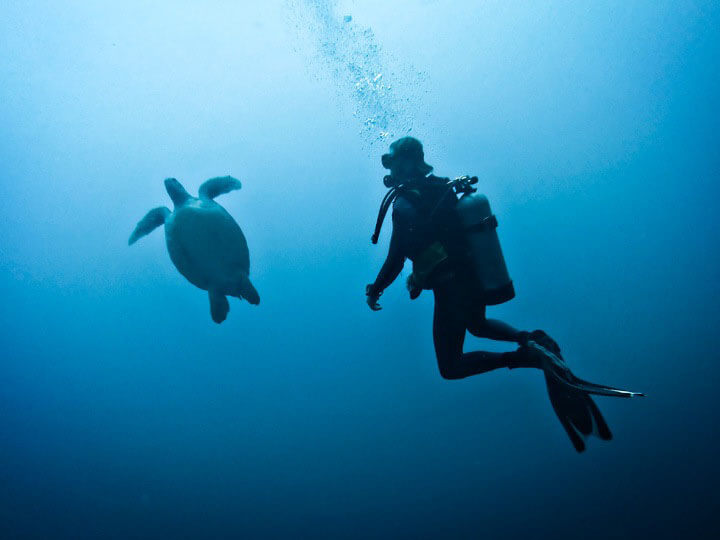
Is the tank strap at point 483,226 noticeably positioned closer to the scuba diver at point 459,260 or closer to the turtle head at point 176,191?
the scuba diver at point 459,260

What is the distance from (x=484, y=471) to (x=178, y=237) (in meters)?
12.9

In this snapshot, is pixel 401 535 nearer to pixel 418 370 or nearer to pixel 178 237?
pixel 418 370

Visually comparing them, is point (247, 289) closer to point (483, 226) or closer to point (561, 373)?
point (483, 226)

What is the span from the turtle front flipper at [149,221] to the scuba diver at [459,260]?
364cm

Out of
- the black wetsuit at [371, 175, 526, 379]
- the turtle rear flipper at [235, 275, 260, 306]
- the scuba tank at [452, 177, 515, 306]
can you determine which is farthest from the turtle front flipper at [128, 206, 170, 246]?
the scuba tank at [452, 177, 515, 306]

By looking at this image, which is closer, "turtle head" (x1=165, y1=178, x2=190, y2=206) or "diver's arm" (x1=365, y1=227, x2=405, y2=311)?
"diver's arm" (x1=365, y1=227, x2=405, y2=311)

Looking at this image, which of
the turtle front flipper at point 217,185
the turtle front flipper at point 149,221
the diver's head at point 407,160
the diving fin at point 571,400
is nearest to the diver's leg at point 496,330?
the diving fin at point 571,400

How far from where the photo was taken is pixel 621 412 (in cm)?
1256

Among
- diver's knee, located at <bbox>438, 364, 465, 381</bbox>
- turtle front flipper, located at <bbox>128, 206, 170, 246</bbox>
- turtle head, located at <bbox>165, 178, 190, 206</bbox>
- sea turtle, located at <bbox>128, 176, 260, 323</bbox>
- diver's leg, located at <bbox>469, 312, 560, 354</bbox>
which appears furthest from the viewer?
turtle front flipper, located at <bbox>128, 206, 170, 246</bbox>

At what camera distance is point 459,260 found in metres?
2.17

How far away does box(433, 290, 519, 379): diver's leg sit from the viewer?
2285 millimetres

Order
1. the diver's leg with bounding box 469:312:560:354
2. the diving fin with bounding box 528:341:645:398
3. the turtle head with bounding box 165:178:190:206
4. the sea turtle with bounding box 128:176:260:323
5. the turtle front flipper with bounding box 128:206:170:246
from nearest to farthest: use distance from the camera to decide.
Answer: the diving fin with bounding box 528:341:645:398
the diver's leg with bounding box 469:312:560:354
the sea turtle with bounding box 128:176:260:323
the turtle head with bounding box 165:178:190:206
the turtle front flipper with bounding box 128:206:170:246

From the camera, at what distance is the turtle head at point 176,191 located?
14.4 ft

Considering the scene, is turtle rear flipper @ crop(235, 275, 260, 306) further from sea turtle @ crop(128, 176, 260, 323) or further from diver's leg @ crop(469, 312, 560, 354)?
diver's leg @ crop(469, 312, 560, 354)
